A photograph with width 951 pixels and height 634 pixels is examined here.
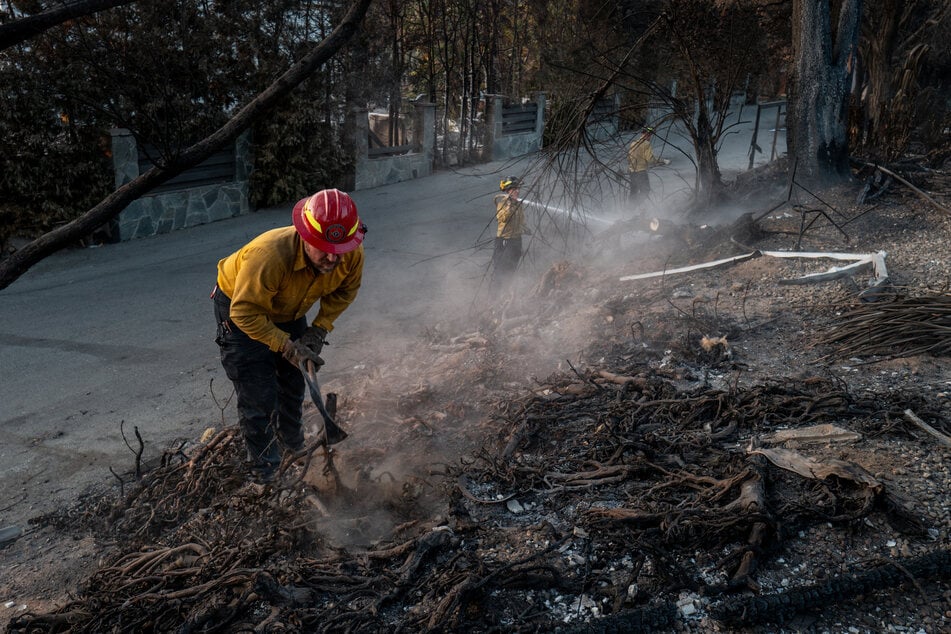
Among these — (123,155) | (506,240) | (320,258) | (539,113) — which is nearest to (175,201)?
(123,155)

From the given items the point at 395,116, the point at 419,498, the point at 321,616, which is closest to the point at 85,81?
the point at 395,116

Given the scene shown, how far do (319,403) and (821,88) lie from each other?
8.97m

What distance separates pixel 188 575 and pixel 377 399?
2.39 meters

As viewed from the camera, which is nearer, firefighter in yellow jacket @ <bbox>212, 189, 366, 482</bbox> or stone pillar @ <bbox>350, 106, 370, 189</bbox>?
firefighter in yellow jacket @ <bbox>212, 189, 366, 482</bbox>

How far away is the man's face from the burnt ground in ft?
3.48

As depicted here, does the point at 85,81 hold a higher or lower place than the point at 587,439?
higher

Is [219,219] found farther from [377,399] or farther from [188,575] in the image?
[188,575]

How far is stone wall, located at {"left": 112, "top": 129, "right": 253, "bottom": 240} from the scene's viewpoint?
11961 mm

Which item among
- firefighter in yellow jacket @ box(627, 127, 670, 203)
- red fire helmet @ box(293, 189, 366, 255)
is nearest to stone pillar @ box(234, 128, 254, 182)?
firefighter in yellow jacket @ box(627, 127, 670, 203)

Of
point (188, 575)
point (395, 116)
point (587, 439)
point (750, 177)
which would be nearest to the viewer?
point (188, 575)

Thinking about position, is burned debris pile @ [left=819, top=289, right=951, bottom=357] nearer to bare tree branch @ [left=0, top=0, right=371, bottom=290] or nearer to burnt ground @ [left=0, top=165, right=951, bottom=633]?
burnt ground @ [left=0, top=165, right=951, bottom=633]

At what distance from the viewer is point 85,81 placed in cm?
1107

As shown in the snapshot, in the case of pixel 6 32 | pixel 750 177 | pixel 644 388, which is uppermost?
pixel 6 32

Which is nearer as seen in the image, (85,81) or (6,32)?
(6,32)
